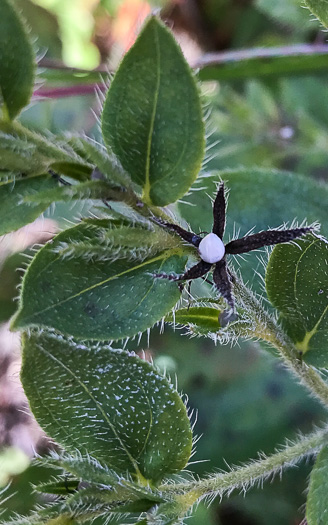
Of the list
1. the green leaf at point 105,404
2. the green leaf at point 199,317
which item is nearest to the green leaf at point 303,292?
the green leaf at point 199,317

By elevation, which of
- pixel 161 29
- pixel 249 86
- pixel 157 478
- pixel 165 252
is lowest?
pixel 157 478

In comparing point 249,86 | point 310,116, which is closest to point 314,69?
point 310,116

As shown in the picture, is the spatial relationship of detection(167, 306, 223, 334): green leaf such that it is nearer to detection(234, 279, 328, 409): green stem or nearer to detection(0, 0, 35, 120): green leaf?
detection(234, 279, 328, 409): green stem

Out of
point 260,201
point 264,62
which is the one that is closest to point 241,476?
point 260,201

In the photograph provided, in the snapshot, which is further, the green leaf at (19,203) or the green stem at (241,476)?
the green stem at (241,476)

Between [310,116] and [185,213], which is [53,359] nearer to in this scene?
[185,213]

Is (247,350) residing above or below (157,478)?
below

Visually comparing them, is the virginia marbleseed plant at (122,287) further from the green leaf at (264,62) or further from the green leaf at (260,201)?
the green leaf at (264,62)
